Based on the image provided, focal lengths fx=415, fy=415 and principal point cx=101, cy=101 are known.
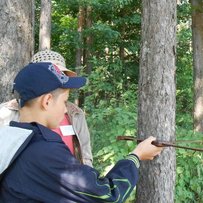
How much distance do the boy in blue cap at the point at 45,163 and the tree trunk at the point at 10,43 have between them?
2.16 metres

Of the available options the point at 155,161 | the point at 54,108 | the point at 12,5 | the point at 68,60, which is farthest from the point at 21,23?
the point at 68,60

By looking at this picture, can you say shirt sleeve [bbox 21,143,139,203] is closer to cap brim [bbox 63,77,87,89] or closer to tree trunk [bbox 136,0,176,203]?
cap brim [bbox 63,77,87,89]

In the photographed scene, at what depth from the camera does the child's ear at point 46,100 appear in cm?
195

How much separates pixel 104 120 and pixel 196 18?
4.86 metres

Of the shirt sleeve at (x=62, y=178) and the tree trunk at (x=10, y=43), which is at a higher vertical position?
the tree trunk at (x=10, y=43)

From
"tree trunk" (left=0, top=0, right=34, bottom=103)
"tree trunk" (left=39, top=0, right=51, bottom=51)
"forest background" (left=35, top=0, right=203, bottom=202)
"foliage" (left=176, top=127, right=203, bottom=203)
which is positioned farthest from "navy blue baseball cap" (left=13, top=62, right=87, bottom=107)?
"tree trunk" (left=39, top=0, right=51, bottom=51)

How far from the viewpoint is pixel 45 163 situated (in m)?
1.78

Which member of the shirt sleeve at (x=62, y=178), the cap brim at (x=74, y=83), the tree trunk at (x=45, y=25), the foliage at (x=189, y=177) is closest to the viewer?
the shirt sleeve at (x=62, y=178)

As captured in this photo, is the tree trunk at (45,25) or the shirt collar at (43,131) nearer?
the shirt collar at (43,131)

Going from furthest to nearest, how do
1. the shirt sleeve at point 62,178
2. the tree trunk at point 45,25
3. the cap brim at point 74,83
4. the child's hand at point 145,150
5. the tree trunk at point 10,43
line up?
the tree trunk at point 45,25 < the tree trunk at point 10,43 < the child's hand at point 145,150 < the cap brim at point 74,83 < the shirt sleeve at point 62,178

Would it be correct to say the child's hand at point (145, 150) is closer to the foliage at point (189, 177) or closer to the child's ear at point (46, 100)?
the child's ear at point (46, 100)

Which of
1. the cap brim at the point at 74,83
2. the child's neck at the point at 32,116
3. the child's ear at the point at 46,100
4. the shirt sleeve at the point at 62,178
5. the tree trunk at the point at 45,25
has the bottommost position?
the shirt sleeve at the point at 62,178

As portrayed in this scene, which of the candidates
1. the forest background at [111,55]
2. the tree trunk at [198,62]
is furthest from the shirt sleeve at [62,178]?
the tree trunk at [198,62]

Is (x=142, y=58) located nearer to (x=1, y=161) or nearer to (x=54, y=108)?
(x=54, y=108)
